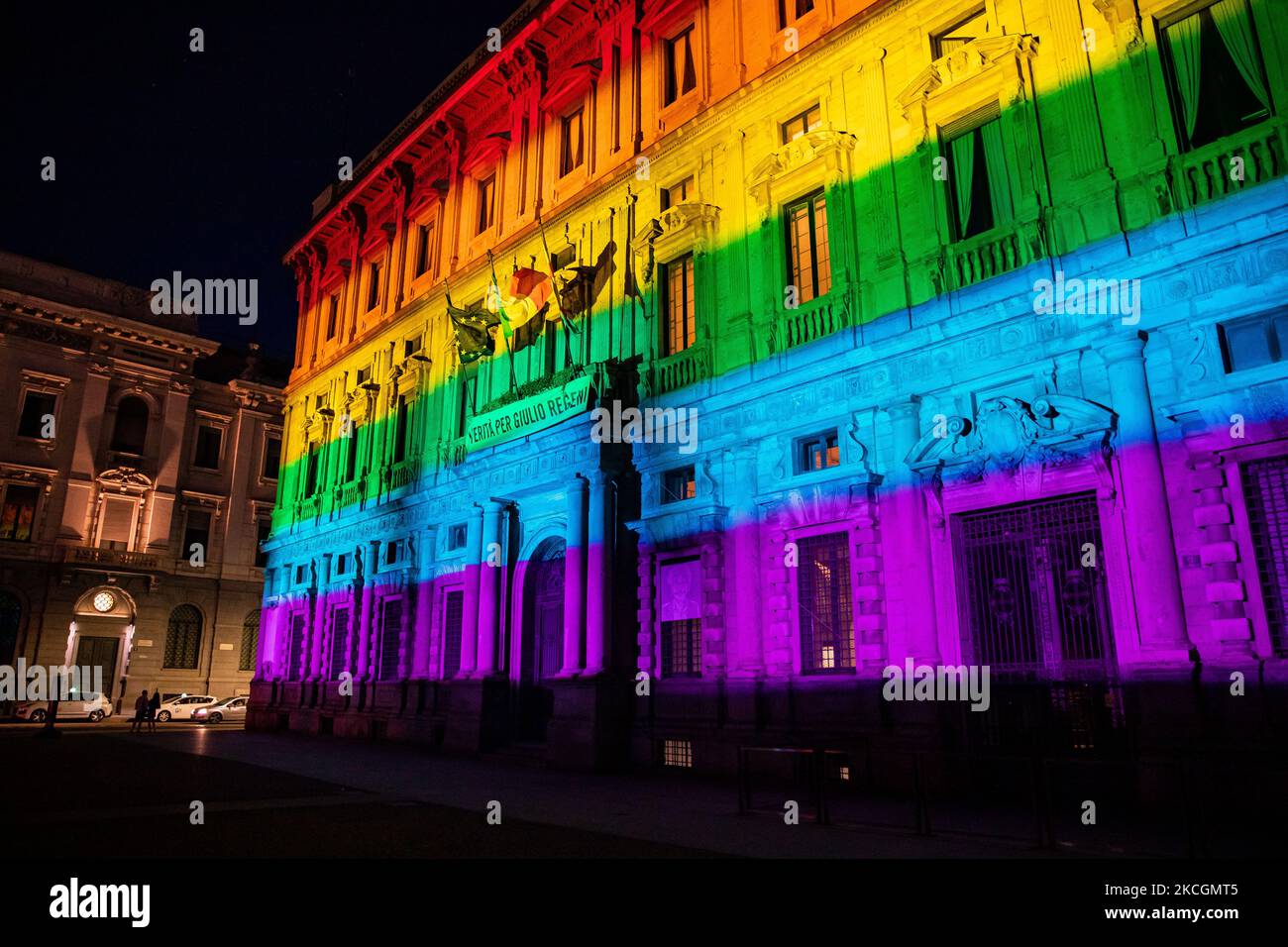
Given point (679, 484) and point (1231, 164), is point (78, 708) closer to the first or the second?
point (679, 484)

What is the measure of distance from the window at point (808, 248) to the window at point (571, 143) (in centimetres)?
842

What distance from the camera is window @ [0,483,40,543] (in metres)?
39.4

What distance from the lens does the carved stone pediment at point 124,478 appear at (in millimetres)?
42469

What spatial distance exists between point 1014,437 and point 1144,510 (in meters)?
2.15

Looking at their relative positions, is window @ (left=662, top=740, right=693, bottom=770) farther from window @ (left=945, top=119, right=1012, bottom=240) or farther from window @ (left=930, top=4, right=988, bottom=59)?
window @ (left=930, top=4, right=988, bottom=59)

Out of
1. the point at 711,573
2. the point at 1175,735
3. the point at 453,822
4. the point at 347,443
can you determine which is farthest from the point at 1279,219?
the point at 347,443

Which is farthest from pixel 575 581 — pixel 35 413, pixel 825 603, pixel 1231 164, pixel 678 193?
pixel 35 413

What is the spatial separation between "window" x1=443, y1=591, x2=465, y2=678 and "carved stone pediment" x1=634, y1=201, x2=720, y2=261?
1102 cm

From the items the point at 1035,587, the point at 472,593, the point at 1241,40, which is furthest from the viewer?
the point at 472,593

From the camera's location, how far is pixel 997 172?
14102 mm

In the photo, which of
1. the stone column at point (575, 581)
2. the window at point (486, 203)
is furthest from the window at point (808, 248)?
the window at point (486, 203)

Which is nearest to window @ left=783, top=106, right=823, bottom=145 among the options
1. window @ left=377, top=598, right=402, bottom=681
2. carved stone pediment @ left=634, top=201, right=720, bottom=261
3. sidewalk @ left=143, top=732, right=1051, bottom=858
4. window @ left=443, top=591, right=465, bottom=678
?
carved stone pediment @ left=634, top=201, right=720, bottom=261

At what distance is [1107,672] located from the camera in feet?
38.2

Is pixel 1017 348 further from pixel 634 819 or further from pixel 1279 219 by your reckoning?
pixel 634 819
